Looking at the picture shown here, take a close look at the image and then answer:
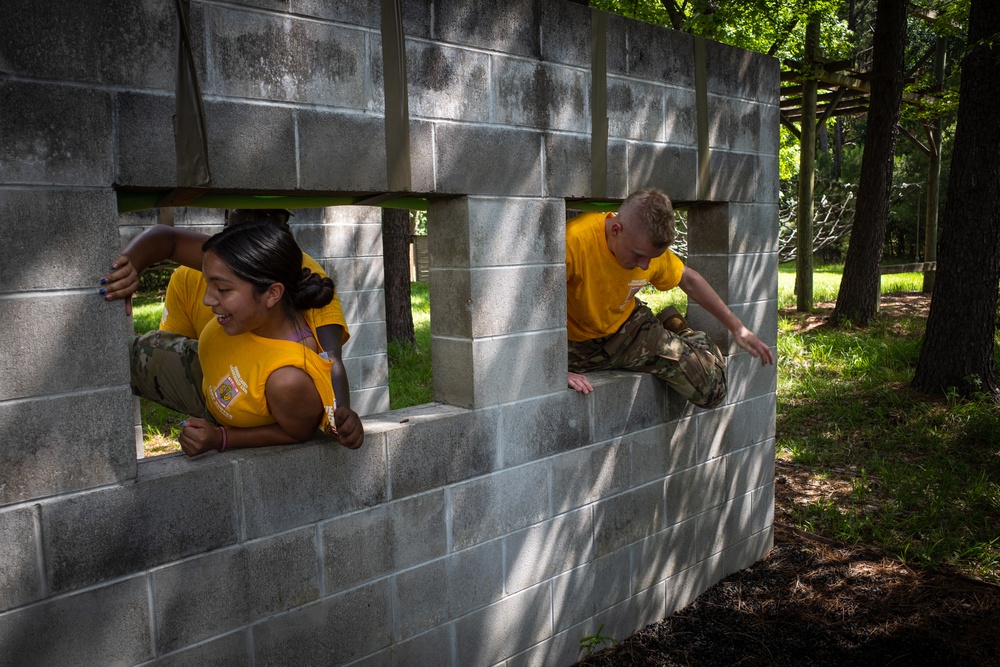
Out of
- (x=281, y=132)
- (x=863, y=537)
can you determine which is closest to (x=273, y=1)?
(x=281, y=132)

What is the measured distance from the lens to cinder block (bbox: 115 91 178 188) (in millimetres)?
2291

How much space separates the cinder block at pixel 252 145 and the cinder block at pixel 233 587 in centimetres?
A: 118

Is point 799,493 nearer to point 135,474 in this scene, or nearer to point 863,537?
point 863,537

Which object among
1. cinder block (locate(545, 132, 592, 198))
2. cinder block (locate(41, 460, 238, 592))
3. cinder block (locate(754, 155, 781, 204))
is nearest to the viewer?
cinder block (locate(41, 460, 238, 592))

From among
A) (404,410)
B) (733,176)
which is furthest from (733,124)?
(404,410)

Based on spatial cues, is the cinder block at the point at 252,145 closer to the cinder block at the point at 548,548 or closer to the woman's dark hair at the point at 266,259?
the woman's dark hair at the point at 266,259

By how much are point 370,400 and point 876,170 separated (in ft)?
27.1

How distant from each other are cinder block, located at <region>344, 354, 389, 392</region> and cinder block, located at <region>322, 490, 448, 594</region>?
2.94 m

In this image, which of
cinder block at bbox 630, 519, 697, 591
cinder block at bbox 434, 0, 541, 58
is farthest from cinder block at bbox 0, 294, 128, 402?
cinder block at bbox 630, 519, 697, 591

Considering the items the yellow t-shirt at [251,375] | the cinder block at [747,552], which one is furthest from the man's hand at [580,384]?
the cinder block at [747,552]

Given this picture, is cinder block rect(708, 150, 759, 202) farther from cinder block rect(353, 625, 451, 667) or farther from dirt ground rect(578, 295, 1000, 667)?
cinder block rect(353, 625, 451, 667)

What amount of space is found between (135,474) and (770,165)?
3828 mm

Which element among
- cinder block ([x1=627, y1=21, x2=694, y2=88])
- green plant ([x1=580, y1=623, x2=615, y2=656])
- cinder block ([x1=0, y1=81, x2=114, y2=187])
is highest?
cinder block ([x1=627, y1=21, x2=694, y2=88])

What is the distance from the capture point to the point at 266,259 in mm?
2637
